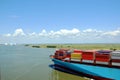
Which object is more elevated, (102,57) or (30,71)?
(102,57)

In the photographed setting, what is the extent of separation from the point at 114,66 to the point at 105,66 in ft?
3.23

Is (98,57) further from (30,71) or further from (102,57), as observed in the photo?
(30,71)

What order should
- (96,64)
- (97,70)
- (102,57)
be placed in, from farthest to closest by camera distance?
(102,57), (96,64), (97,70)

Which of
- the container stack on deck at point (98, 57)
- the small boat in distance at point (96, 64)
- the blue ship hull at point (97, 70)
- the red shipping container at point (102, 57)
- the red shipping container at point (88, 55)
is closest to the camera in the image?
the blue ship hull at point (97, 70)

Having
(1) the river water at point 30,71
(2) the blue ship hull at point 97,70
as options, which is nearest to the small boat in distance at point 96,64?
(2) the blue ship hull at point 97,70

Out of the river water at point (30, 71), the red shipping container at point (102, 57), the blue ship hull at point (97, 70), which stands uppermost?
the red shipping container at point (102, 57)

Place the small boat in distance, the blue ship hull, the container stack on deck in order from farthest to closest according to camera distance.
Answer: the container stack on deck → the small boat in distance → the blue ship hull

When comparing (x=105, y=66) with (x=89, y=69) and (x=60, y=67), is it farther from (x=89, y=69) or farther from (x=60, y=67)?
(x=60, y=67)

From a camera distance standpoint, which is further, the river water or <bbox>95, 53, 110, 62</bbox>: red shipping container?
the river water

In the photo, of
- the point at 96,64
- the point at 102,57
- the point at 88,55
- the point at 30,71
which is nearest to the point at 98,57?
the point at 102,57

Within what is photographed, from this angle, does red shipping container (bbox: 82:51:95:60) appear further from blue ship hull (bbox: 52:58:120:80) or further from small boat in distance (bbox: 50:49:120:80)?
blue ship hull (bbox: 52:58:120:80)

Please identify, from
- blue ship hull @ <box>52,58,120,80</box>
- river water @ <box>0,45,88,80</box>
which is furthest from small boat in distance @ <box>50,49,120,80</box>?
river water @ <box>0,45,88,80</box>

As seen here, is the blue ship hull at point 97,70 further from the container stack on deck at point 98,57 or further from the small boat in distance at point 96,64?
the container stack on deck at point 98,57

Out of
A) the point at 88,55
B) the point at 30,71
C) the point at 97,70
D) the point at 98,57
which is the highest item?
the point at 88,55
